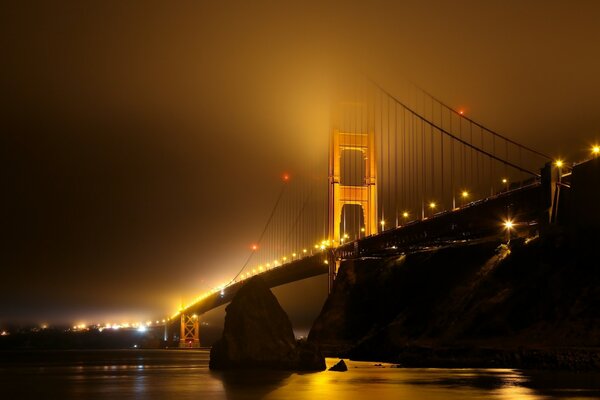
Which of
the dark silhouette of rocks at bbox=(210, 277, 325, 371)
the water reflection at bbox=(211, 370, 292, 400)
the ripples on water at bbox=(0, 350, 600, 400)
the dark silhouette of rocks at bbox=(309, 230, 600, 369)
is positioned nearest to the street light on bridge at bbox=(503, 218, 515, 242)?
the dark silhouette of rocks at bbox=(309, 230, 600, 369)

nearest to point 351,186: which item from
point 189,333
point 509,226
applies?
point 509,226

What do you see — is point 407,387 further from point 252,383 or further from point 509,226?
point 509,226

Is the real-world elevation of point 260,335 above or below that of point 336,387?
above

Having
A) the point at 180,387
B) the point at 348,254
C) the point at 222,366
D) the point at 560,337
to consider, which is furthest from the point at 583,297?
the point at 348,254

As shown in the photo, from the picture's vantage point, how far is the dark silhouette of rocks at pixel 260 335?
36.2 meters

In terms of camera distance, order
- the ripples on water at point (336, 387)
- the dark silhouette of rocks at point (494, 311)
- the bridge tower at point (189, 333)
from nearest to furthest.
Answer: the ripples on water at point (336, 387) < the dark silhouette of rocks at point (494, 311) < the bridge tower at point (189, 333)

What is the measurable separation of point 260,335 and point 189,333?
408ft

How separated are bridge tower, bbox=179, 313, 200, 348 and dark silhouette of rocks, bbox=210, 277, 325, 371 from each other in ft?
369

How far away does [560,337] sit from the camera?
41.1 m

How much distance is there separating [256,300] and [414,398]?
1482 centimetres

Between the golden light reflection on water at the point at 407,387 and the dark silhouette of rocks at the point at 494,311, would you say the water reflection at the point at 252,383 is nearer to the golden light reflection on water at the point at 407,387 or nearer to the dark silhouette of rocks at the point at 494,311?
the golden light reflection on water at the point at 407,387

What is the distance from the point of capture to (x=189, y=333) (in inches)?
6211

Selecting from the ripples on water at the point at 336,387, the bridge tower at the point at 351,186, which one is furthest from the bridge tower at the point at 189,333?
the ripples on water at the point at 336,387

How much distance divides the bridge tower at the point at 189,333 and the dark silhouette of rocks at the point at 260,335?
11252 cm
